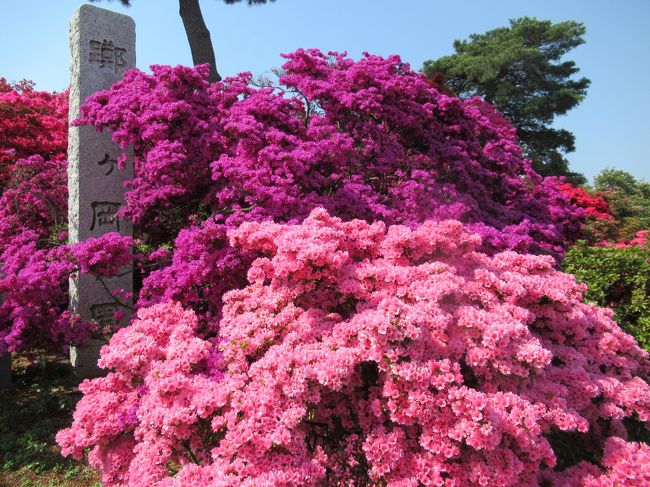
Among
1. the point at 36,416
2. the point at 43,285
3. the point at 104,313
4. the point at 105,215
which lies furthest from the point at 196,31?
the point at 36,416

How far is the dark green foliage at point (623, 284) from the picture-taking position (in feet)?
12.5

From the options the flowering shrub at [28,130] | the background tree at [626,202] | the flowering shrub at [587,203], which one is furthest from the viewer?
the background tree at [626,202]

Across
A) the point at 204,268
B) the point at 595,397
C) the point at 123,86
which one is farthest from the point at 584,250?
the point at 123,86

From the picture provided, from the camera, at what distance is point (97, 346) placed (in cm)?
447

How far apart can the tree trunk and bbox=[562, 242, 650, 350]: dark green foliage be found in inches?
284

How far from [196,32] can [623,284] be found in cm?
844

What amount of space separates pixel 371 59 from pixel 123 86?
286cm

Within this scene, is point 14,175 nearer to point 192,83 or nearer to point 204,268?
point 192,83

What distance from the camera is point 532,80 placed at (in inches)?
682

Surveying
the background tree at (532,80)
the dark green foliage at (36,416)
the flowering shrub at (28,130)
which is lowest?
the dark green foliage at (36,416)

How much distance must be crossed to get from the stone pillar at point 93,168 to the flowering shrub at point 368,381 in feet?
7.71

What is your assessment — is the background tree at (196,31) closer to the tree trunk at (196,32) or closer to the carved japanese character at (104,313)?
the tree trunk at (196,32)

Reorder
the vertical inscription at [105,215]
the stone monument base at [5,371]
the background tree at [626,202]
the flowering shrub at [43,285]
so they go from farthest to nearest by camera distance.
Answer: the background tree at [626,202], the vertical inscription at [105,215], the stone monument base at [5,371], the flowering shrub at [43,285]

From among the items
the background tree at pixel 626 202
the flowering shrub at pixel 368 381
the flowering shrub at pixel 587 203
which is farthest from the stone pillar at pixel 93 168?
the background tree at pixel 626 202
